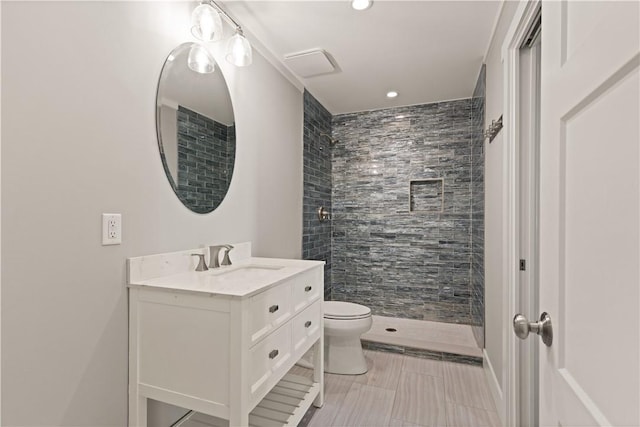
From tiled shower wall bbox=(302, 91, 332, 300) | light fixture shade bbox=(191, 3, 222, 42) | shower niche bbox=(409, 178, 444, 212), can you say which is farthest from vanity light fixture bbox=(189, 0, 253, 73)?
shower niche bbox=(409, 178, 444, 212)

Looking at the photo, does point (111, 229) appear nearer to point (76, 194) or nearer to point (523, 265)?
point (76, 194)

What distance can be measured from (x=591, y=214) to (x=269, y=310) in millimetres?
1105

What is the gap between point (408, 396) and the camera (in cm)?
206

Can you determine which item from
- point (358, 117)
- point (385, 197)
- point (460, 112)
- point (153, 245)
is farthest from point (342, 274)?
point (153, 245)

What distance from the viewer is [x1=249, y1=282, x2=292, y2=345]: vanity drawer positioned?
1221 millimetres

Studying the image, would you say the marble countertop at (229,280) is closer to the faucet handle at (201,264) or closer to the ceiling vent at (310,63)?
the faucet handle at (201,264)

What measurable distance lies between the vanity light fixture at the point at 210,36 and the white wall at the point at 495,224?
1403mm

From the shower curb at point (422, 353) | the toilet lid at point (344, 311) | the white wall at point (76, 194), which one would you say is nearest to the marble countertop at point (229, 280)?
the white wall at point (76, 194)

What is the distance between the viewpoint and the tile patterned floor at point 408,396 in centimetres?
182

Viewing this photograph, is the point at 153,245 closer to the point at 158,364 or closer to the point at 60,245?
the point at 60,245

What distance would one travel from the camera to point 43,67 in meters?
1.03

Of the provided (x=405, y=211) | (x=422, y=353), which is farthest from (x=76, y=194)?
(x=405, y=211)

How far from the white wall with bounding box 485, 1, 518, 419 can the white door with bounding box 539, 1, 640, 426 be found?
42.9 inches

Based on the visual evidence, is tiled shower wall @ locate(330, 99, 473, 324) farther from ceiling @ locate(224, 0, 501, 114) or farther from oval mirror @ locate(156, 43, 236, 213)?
oval mirror @ locate(156, 43, 236, 213)
